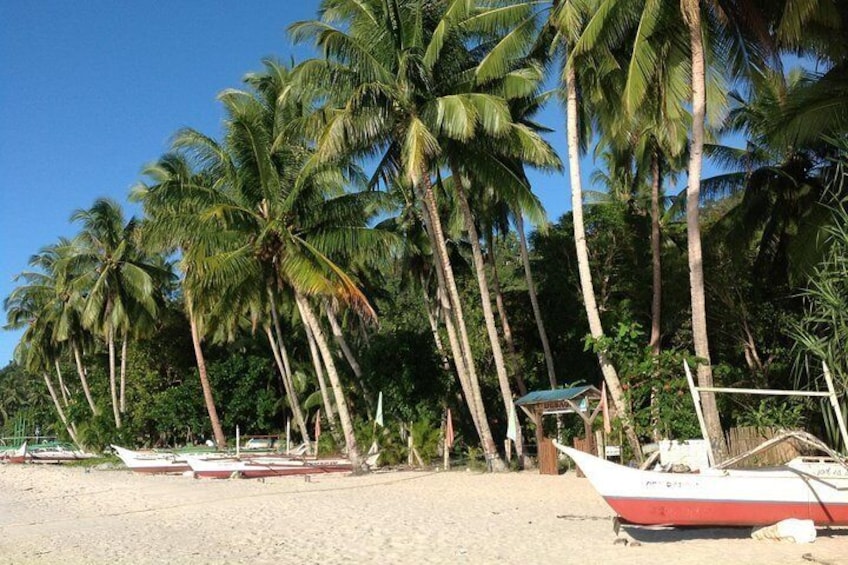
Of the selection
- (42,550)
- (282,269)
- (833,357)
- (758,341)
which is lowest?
(42,550)

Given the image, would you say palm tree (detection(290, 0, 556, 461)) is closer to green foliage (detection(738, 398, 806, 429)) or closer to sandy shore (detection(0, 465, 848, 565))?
sandy shore (detection(0, 465, 848, 565))

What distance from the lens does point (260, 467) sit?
22.0 metres

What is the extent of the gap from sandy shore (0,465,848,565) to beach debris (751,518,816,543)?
0.11m

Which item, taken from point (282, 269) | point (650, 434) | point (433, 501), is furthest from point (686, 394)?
point (282, 269)

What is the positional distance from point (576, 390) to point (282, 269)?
28.7ft

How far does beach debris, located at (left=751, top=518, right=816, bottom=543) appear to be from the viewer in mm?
8805

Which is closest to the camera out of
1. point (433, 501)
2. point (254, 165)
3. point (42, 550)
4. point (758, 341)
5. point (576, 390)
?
point (42, 550)

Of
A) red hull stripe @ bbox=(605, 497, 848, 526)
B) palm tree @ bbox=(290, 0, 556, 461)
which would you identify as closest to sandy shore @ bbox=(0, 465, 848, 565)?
red hull stripe @ bbox=(605, 497, 848, 526)

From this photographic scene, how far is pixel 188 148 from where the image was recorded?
72.3 ft

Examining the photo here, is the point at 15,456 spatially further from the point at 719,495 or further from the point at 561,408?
the point at 719,495

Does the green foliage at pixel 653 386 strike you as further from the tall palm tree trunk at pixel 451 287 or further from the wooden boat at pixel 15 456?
the wooden boat at pixel 15 456

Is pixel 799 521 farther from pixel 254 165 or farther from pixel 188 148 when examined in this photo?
pixel 188 148

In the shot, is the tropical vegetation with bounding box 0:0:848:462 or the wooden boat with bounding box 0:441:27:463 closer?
the tropical vegetation with bounding box 0:0:848:462

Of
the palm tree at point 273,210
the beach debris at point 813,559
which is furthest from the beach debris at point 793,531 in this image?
the palm tree at point 273,210
